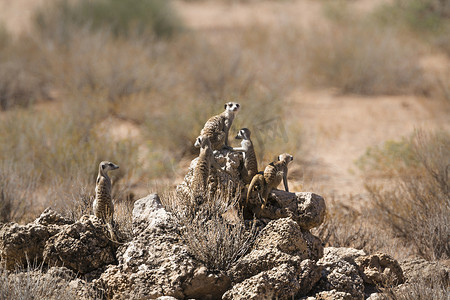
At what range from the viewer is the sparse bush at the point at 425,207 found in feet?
19.0

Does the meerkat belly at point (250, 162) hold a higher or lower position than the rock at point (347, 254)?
higher

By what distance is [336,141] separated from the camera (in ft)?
36.2

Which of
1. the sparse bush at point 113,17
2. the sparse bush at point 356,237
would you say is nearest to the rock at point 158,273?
the sparse bush at point 356,237

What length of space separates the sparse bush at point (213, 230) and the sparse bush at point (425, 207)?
228 cm

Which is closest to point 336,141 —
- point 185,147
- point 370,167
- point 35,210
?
point 370,167

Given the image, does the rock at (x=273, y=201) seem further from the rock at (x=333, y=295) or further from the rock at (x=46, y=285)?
the rock at (x=46, y=285)

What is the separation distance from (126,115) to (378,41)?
757cm

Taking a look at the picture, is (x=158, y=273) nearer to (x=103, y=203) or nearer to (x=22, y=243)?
(x=103, y=203)

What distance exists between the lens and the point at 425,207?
6.40 meters

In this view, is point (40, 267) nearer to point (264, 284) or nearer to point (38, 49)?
point (264, 284)

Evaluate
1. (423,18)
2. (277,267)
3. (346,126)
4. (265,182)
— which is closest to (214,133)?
(265,182)

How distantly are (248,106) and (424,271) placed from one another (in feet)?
19.3

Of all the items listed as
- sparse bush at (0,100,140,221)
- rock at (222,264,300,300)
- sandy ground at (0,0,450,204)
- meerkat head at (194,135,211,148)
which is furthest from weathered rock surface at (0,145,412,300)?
sandy ground at (0,0,450,204)

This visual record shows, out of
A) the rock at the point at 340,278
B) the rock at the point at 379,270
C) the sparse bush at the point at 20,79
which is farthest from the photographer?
the sparse bush at the point at 20,79
